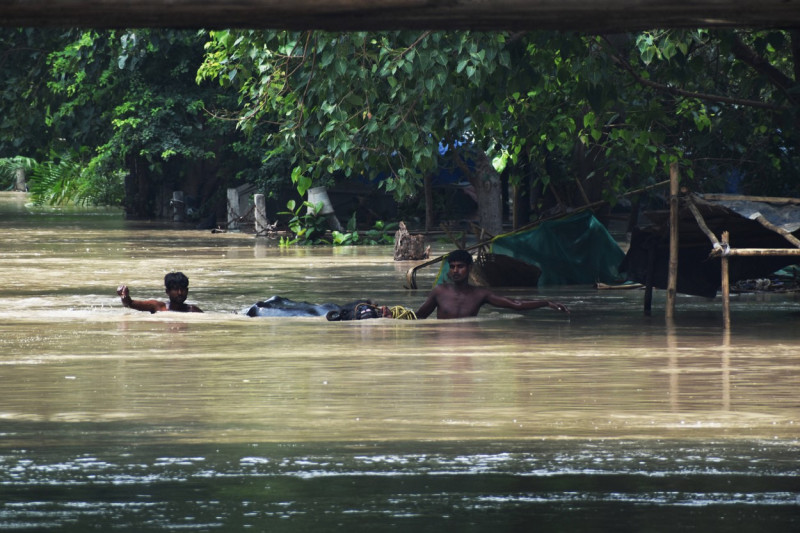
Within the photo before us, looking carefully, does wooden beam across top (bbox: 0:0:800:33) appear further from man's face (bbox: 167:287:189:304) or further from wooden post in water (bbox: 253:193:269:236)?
wooden post in water (bbox: 253:193:269:236)

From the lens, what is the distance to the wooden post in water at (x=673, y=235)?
13930 mm

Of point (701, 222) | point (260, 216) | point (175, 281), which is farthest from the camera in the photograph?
point (260, 216)

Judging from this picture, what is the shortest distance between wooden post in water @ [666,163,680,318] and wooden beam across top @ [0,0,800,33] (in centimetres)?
782

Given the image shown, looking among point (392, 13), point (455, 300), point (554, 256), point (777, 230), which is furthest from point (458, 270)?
point (392, 13)

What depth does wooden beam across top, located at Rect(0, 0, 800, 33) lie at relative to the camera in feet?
18.7

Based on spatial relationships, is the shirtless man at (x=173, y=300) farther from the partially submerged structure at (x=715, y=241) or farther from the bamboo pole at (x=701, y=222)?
the bamboo pole at (x=701, y=222)

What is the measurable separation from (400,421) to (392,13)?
2825 mm

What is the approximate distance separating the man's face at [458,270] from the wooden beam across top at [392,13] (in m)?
7.52

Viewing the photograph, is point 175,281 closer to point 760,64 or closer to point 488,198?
point 760,64

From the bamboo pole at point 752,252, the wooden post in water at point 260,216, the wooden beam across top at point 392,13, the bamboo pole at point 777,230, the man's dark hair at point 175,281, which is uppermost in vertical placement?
the wooden beam across top at point 392,13

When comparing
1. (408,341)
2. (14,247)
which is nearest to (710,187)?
(408,341)

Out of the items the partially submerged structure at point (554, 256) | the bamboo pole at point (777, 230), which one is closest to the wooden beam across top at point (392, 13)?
the bamboo pole at point (777, 230)

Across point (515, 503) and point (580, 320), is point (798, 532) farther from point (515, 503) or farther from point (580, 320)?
point (580, 320)

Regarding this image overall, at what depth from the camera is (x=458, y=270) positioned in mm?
13727
